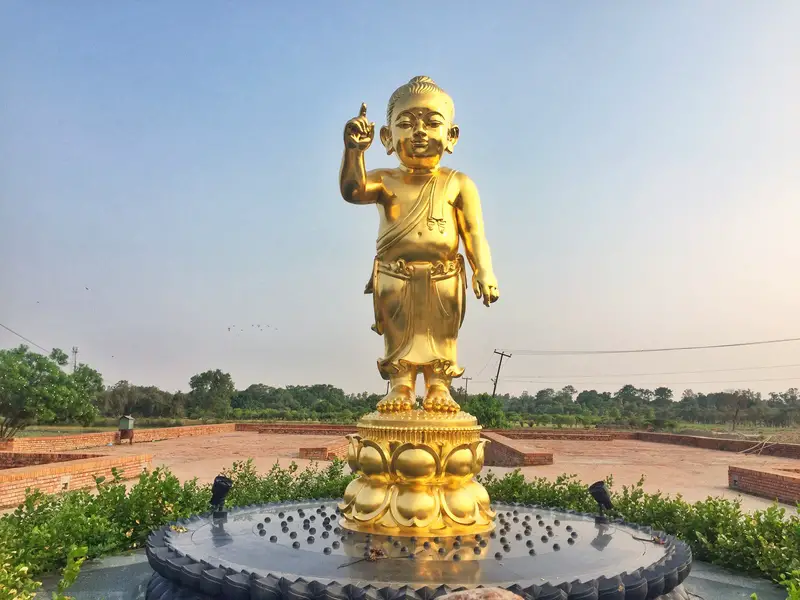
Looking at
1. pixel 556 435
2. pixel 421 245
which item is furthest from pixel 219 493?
pixel 556 435

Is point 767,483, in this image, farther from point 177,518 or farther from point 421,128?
point 177,518

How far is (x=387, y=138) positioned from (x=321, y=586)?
368 cm

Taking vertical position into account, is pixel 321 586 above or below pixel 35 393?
below

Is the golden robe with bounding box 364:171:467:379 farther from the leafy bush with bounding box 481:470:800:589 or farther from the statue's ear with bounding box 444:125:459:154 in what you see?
the leafy bush with bounding box 481:470:800:589

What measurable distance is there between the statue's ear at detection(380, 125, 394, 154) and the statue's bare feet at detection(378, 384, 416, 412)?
200cm

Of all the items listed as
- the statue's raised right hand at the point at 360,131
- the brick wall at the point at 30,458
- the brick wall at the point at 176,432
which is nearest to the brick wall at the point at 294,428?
the brick wall at the point at 176,432

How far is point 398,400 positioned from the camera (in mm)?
4840

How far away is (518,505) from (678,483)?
8189 mm

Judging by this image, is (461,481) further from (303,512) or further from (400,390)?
(303,512)

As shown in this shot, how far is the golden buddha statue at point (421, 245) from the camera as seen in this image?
5.03 metres

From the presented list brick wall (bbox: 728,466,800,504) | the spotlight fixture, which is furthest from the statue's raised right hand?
brick wall (bbox: 728,466,800,504)

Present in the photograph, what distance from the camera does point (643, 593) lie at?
316 centimetres

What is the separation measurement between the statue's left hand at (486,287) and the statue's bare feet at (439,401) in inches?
30.3

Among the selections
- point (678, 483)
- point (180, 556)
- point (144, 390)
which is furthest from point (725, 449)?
point (144, 390)
